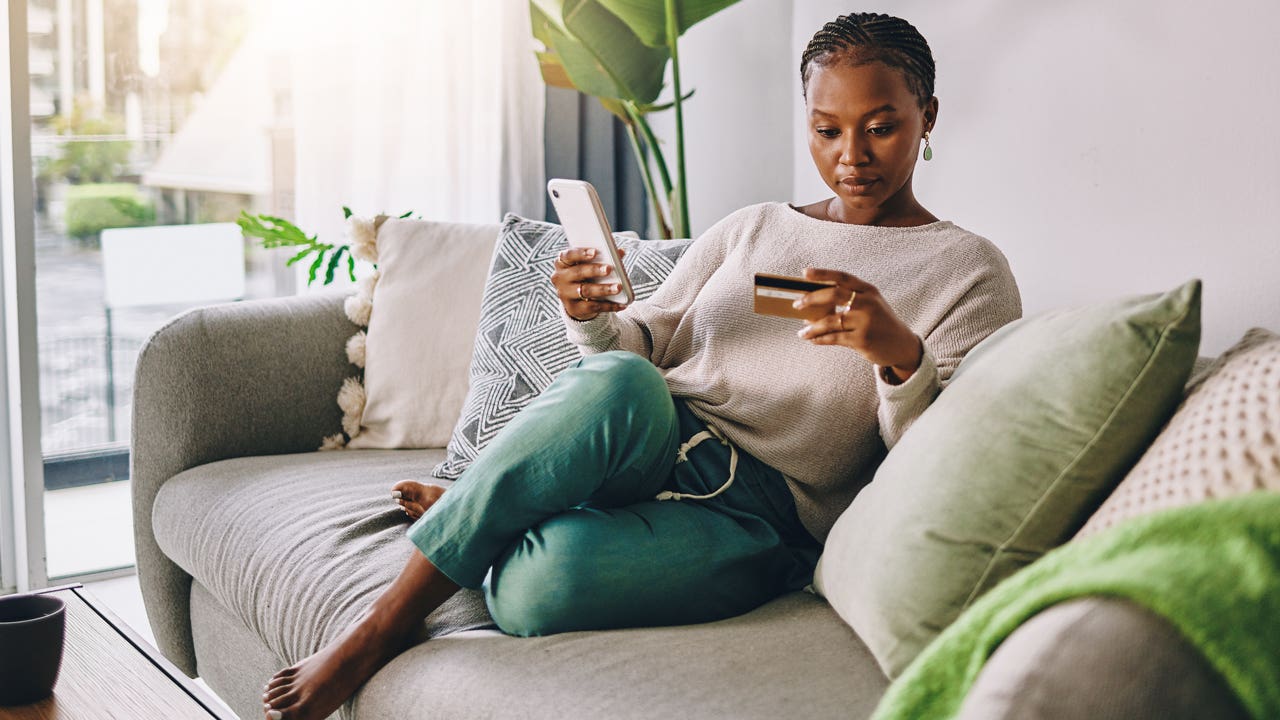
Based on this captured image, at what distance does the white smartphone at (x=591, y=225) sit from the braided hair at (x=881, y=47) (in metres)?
0.37

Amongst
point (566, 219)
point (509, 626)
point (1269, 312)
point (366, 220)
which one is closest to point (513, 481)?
point (509, 626)

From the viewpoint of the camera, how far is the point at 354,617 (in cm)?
136

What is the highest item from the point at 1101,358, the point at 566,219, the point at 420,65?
the point at 420,65

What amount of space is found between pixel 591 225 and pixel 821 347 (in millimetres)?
334

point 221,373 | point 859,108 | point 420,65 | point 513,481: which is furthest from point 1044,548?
point 420,65

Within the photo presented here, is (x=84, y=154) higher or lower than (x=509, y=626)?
higher

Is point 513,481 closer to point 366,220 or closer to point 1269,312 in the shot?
point 1269,312

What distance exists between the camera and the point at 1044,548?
1.01 m

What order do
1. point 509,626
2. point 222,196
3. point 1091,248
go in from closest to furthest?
1. point 509,626
2. point 1091,248
3. point 222,196

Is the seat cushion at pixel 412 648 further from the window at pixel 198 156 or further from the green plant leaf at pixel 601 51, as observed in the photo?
the window at pixel 198 156

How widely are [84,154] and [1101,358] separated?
2396 mm

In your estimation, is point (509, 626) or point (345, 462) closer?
point (509, 626)

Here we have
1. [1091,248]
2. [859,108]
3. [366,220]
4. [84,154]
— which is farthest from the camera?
[84,154]

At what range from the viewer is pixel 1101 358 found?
1007 millimetres
